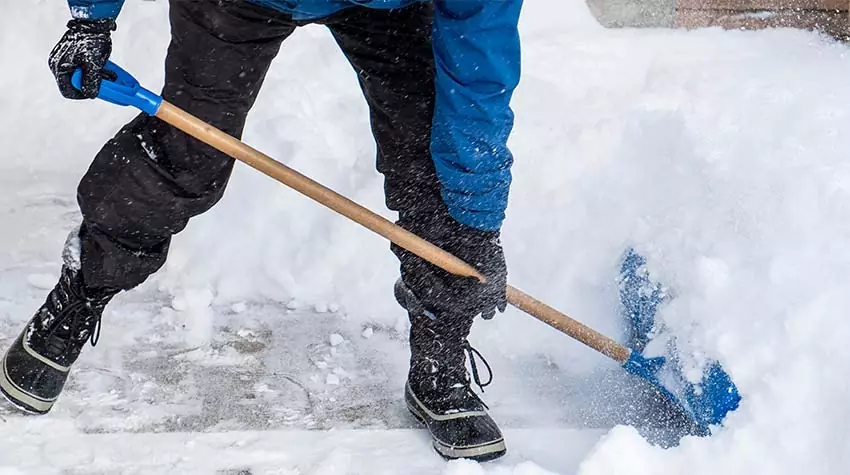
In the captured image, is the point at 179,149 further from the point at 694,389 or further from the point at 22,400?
the point at 694,389

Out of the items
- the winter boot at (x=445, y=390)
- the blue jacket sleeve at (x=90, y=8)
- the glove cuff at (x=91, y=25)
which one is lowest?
the winter boot at (x=445, y=390)

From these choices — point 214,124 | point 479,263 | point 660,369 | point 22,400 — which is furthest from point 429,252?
point 22,400

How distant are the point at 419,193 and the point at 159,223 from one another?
0.58m

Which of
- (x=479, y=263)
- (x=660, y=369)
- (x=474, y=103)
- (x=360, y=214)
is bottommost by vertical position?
(x=660, y=369)

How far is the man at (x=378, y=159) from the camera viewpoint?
1.98m

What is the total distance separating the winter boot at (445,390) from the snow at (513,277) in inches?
2.1

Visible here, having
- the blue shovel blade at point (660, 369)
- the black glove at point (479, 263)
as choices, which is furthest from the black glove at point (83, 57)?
the blue shovel blade at point (660, 369)

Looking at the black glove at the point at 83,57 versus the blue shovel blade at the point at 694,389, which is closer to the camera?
the black glove at the point at 83,57

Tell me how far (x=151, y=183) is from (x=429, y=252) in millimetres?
611

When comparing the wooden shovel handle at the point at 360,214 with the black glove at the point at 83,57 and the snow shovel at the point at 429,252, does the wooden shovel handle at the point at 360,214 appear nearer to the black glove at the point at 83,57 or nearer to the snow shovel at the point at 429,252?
the snow shovel at the point at 429,252

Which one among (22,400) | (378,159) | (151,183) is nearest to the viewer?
(151,183)

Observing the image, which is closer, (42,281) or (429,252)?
(429,252)

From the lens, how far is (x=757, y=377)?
84.3 inches

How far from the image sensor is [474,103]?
6.46ft
